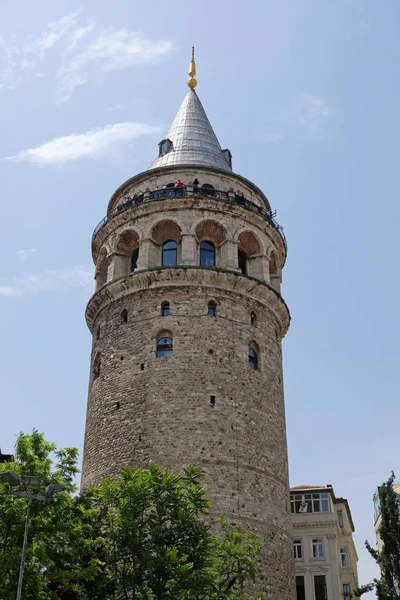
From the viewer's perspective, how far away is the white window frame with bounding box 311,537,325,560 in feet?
134

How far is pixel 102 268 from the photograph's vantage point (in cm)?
3622

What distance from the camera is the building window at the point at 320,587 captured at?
3946 centimetres

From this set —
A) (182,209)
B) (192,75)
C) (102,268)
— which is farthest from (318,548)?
(192,75)

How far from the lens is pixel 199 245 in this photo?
111 ft

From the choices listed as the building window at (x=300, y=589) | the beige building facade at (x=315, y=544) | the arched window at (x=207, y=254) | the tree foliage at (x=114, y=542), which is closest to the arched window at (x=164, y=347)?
the arched window at (x=207, y=254)

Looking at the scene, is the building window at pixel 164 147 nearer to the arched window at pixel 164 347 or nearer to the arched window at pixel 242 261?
the arched window at pixel 242 261

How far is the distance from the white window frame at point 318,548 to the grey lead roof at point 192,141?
66.3ft

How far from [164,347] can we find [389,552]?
11.5m

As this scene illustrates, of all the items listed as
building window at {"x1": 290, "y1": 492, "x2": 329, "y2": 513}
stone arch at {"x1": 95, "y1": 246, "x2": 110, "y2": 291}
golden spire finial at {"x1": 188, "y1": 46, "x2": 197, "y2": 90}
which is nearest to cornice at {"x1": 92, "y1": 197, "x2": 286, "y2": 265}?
stone arch at {"x1": 95, "y1": 246, "x2": 110, "y2": 291}

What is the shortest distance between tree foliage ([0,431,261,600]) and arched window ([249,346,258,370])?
366 inches

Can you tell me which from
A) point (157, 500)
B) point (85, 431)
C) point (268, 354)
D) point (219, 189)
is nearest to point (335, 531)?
point (268, 354)

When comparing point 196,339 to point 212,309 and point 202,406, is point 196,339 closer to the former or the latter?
point 212,309

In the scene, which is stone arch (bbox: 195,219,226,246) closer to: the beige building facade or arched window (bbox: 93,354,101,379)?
arched window (bbox: 93,354,101,379)

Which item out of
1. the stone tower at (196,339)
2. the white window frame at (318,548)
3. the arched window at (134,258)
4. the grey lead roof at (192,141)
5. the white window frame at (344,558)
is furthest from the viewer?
the white window frame at (344,558)
